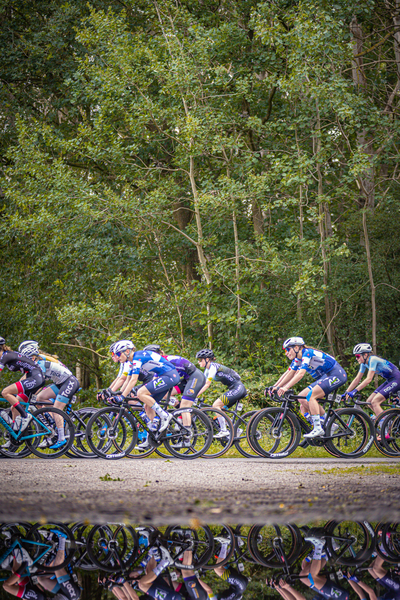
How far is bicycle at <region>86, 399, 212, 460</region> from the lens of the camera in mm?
10078

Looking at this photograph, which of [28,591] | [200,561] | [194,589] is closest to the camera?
[28,591]

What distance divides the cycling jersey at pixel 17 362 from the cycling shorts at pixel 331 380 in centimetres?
471

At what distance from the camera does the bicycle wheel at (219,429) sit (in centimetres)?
1065

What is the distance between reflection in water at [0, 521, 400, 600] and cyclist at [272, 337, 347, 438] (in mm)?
5634

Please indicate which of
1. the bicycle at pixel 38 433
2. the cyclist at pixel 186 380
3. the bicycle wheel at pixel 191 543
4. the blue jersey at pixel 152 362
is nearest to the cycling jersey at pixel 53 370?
the bicycle at pixel 38 433

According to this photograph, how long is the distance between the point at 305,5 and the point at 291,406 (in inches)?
393

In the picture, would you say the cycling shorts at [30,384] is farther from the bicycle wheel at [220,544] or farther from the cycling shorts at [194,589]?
the cycling shorts at [194,589]

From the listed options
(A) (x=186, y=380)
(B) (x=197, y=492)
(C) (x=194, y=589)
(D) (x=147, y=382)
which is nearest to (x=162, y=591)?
(C) (x=194, y=589)

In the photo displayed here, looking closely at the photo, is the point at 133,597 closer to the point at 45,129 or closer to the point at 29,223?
the point at 29,223

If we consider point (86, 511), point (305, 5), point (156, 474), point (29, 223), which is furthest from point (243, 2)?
point (86, 511)

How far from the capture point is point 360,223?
59.1 ft

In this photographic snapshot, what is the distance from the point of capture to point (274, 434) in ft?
32.8

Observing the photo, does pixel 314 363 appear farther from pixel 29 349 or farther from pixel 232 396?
pixel 29 349

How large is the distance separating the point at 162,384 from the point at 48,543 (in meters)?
6.45
